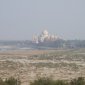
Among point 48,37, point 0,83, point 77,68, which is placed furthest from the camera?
point 48,37

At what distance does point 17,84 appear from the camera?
19328mm

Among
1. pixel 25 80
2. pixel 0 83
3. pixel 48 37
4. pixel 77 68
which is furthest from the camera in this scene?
pixel 48 37

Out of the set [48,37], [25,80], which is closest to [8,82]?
[25,80]

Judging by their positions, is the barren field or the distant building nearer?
the barren field

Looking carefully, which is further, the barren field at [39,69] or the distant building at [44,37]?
the distant building at [44,37]

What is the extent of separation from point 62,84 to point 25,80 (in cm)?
877

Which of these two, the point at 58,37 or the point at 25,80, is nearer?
the point at 25,80

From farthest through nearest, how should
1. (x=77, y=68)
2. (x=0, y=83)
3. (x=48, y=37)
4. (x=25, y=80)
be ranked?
(x=48, y=37)
(x=77, y=68)
(x=25, y=80)
(x=0, y=83)

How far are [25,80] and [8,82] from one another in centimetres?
768

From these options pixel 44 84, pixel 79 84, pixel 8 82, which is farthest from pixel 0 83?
pixel 79 84

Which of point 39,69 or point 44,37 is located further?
point 44,37

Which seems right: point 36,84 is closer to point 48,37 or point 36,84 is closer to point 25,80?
point 25,80

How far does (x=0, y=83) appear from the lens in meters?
18.3

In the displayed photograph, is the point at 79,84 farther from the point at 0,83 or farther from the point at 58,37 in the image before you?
the point at 58,37
